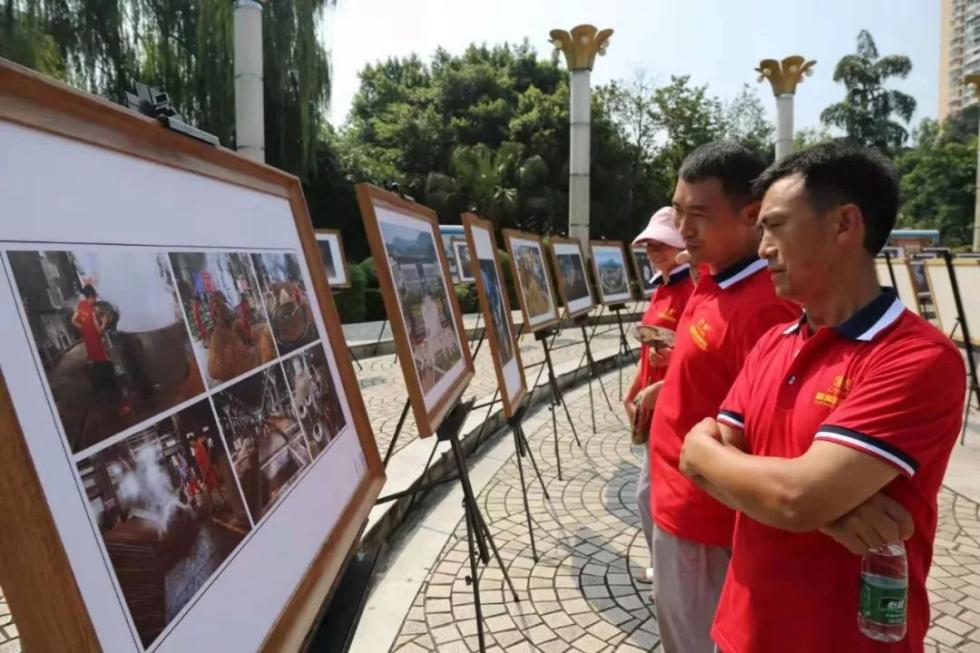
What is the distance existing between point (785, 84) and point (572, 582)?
23.1 metres

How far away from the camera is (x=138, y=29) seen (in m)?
14.9

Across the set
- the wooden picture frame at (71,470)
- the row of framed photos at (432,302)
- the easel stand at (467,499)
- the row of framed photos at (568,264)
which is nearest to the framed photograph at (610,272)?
the row of framed photos at (568,264)

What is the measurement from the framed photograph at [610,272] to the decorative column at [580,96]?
7.28m

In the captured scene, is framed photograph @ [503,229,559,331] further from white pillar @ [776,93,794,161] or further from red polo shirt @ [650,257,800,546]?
white pillar @ [776,93,794,161]

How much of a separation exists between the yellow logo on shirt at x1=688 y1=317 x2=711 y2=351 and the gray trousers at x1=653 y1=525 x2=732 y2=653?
2.02 feet

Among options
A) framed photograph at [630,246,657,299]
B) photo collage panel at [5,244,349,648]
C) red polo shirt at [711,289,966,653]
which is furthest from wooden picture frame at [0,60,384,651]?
framed photograph at [630,246,657,299]

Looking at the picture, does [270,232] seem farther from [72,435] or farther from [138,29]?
[138,29]

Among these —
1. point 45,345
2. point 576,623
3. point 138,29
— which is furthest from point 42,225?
point 138,29

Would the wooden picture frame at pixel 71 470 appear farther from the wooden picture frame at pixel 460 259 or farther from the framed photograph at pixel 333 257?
the wooden picture frame at pixel 460 259

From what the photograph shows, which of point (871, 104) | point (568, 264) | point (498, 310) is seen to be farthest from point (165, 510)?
point (871, 104)

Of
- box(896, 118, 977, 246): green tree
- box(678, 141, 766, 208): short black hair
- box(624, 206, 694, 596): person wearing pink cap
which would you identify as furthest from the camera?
box(896, 118, 977, 246): green tree

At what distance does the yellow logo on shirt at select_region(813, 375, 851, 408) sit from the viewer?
130 cm

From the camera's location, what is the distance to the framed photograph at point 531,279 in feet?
15.1

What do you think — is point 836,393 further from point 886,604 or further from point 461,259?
point 461,259
